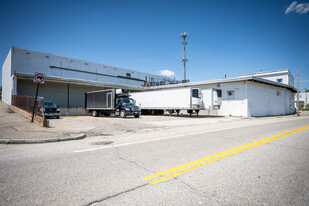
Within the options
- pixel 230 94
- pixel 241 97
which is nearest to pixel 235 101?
pixel 241 97

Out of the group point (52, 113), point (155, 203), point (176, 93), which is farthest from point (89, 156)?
point (176, 93)

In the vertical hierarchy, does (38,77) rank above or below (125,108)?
above

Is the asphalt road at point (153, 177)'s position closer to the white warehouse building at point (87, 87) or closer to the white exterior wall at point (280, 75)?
the white warehouse building at point (87, 87)

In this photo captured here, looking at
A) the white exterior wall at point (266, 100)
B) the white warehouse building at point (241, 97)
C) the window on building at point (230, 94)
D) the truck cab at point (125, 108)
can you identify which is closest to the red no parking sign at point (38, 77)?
the truck cab at point (125, 108)

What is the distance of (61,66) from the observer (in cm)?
3073

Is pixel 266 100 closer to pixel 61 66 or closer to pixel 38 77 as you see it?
pixel 38 77

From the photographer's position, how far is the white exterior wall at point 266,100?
25.0 metres

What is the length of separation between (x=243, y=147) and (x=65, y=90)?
30.4m

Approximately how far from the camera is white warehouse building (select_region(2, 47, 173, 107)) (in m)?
24.2

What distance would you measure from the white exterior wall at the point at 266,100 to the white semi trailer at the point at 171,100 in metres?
9.10

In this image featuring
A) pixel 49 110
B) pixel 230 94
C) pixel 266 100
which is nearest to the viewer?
pixel 49 110

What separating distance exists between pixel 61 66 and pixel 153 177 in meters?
33.7

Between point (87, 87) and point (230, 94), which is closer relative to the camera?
point (230, 94)

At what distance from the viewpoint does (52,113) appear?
17.4 m
